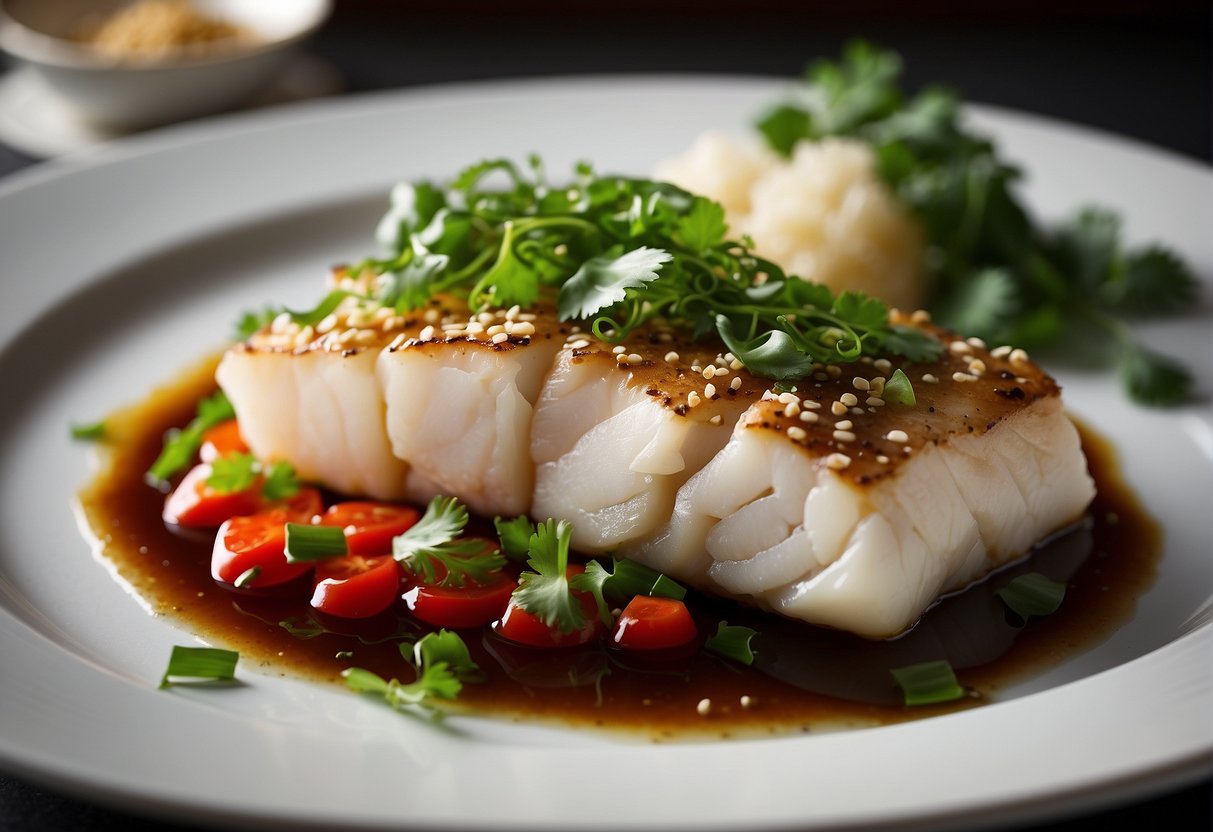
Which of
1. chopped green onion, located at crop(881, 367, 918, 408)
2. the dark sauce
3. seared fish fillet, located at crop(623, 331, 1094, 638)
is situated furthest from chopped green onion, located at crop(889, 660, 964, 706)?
chopped green onion, located at crop(881, 367, 918, 408)

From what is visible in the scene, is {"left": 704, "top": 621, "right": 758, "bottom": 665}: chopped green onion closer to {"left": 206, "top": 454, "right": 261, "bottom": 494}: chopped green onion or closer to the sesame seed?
the sesame seed

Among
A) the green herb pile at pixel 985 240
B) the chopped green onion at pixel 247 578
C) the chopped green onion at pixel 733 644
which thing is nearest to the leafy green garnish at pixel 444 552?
the chopped green onion at pixel 247 578

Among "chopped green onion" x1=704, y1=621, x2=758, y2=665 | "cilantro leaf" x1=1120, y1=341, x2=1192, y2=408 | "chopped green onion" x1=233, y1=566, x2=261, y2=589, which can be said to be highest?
"chopped green onion" x1=233, y1=566, x2=261, y2=589

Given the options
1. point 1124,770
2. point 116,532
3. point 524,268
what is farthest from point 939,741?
point 116,532

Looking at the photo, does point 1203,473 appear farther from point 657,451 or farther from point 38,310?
point 38,310

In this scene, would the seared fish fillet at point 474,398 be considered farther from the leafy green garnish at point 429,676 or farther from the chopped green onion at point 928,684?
the chopped green onion at point 928,684

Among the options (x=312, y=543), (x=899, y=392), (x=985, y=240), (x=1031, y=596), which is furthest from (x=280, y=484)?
(x=985, y=240)
